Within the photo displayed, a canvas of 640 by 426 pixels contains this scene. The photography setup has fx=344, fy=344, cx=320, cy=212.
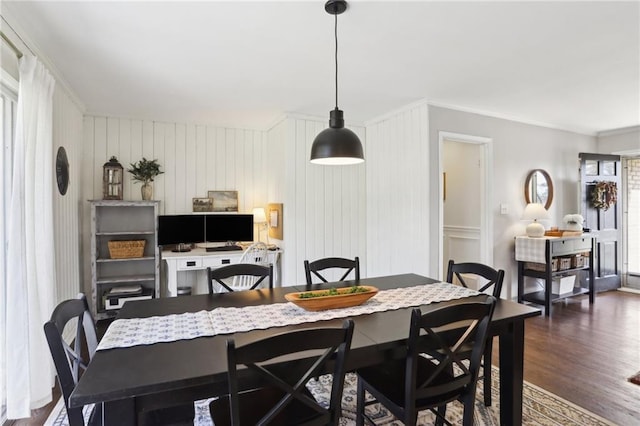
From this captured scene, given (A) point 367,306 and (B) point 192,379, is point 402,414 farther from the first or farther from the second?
(B) point 192,379

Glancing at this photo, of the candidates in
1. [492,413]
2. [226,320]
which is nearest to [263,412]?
[226,320]

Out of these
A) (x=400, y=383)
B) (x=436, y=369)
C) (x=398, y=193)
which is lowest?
(x=400, y=383)

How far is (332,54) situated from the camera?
257cm

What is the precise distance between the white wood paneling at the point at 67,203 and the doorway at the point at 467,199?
3.61 meters

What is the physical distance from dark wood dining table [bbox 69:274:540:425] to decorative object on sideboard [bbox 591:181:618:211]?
14.0 ft

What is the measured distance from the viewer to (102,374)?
1.17 meters

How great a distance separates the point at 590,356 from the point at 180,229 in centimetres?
440

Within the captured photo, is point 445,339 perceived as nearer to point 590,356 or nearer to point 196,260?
point 590,356

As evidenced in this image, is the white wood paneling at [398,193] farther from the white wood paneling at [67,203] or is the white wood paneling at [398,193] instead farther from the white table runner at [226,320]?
the white wood paneling at [67,203]

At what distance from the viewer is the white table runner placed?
1484 millimetres

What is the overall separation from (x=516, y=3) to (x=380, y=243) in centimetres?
292

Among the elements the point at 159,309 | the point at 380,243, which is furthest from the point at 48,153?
the point at 380,243

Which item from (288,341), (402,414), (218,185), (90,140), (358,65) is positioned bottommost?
(402,414)

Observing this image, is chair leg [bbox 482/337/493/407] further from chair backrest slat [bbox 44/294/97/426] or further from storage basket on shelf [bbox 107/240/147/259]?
storage basket on shelf [bbox 107/240/147/259]
